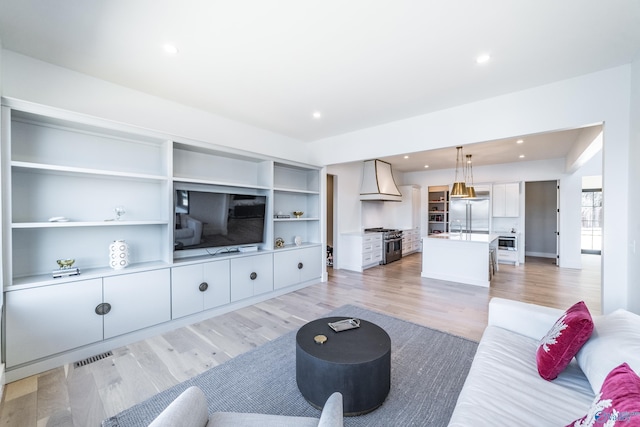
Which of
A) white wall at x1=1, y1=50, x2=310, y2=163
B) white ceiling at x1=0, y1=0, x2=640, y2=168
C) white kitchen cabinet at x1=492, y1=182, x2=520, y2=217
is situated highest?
white ceiling at x1=0, y1=0, x2=640, y2=168

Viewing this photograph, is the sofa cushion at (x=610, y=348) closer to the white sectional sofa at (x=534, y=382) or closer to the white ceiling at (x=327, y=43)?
the white sectional sofa at (x=534, y=382)

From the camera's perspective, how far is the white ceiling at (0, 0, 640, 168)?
6.08 ft

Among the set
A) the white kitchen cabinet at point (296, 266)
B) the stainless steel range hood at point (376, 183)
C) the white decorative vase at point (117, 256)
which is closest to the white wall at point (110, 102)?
the white decorative vase at point (117, 256)

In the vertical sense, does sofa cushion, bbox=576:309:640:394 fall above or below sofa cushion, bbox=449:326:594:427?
above

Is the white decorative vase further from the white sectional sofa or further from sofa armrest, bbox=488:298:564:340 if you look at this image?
sofa armrest, bbox=488:298:564:340

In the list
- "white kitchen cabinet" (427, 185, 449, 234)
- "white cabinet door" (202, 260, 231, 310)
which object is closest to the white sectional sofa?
"white cabinet door" (202, 260, 231, 310)

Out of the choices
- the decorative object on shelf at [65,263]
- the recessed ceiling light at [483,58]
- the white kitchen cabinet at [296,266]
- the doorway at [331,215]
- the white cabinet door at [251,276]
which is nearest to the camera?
the recessed ceiling light at [483,58]

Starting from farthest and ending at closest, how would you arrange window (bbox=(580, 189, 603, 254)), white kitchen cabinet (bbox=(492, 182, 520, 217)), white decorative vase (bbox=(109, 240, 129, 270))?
1. window (bbox=(580, 189, 603, 254))
2. white kitchen cabinet (bbox=(492, 182, 520, 217))
3. white decorative vase (bbox=(109, 240, 129, 270))

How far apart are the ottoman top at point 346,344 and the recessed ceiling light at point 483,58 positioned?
2.57 meters

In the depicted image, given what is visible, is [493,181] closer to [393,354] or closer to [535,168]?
[535,168]

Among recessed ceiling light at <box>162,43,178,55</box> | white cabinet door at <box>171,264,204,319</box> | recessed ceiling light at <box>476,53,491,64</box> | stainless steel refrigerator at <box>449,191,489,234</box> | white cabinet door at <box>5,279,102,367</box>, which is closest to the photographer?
white cabinet door at <box>5,279,102,367</box>

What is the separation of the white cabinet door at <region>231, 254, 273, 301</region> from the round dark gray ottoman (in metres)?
1.95

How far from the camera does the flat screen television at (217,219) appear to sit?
10.8 feet

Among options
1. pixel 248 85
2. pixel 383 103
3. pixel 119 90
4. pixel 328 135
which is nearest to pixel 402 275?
pixel 328 135
